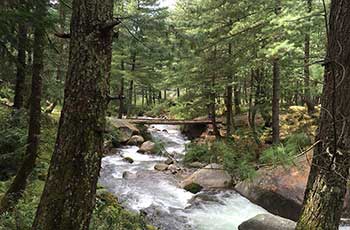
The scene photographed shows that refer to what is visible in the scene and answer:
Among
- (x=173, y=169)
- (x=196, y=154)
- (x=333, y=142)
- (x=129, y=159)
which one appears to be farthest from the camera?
(x=129, y=159)

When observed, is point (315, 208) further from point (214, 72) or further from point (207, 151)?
point (214, 72)

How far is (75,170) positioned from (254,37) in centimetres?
869

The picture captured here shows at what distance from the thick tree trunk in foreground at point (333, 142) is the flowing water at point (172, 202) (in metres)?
4.31

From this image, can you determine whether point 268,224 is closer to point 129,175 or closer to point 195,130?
point 129,175

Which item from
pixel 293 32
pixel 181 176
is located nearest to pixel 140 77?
pixel 181 176

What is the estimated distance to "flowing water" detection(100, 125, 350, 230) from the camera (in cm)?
745

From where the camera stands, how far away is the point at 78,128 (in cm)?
278

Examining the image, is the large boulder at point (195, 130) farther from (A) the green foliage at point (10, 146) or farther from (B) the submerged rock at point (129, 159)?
(A) the green foliage at point (10, 146)

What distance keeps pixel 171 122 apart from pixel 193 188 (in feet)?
27.8

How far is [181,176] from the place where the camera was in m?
11.4

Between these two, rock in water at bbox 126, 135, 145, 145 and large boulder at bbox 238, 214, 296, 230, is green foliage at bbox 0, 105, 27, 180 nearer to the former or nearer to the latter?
large boulder at bbox 238, 214, 296, 230

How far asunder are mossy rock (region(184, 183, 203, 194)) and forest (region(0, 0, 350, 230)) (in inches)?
1.7

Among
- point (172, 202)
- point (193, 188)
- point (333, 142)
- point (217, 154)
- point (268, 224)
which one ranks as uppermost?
point (333, 142)

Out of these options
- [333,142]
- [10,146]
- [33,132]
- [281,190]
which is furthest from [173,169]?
[333,142]
